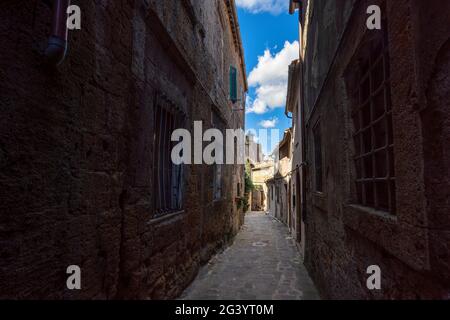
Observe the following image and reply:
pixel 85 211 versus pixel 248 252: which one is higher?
pixel 85 211

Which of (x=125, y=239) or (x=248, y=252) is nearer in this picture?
(x=125, y=239)

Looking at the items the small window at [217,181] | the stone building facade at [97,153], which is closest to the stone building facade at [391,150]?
the stone building facade at [97,153]

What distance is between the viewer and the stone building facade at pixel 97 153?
1569 millimetres

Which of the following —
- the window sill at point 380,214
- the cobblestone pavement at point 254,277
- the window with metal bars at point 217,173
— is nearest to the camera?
the window sill at point 380,214

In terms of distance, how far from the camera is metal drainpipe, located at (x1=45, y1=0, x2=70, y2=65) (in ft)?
5.56

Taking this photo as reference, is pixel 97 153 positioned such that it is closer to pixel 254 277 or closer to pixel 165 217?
pixel 165 217

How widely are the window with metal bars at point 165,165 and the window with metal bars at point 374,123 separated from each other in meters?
2.50

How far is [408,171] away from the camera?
161 cm

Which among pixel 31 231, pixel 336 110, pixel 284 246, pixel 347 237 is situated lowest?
pixel 284 246

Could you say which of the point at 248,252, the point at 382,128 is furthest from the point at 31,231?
the point at 248,252

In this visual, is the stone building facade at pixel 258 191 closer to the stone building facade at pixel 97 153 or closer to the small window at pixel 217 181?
the small window at pixel 217 181

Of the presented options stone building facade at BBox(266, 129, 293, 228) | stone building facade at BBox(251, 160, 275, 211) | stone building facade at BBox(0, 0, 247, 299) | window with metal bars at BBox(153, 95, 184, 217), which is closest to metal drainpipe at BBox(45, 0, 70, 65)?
stone building facade at BBox(0, 0, 247, 299)
